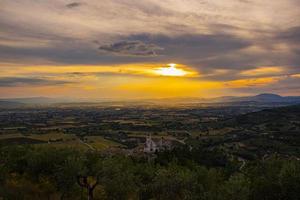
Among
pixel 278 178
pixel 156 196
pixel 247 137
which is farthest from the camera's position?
pixel 247 137

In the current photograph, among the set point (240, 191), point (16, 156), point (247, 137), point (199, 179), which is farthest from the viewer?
point (247, 137)

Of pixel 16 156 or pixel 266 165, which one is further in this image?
pixel 16 156

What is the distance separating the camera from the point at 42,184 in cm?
4975

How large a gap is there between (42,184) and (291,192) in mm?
32819

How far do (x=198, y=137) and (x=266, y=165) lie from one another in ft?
465

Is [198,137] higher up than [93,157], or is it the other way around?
[93,157]

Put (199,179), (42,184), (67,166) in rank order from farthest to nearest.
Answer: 1. (199,179)
2. (42,184)
3. (67,166)

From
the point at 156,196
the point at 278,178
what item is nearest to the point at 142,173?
the point at 156,196

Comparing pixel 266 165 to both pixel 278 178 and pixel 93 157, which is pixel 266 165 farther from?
pixel 93 157

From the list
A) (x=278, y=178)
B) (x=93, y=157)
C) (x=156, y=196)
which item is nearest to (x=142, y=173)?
(x=93, y=157)

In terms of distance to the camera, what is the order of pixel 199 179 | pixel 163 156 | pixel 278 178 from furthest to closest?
pixel 163 156 < pixel 199 179 < pixel 278 178

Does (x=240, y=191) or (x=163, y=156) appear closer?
(x=240, y=191)

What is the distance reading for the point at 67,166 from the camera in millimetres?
46344

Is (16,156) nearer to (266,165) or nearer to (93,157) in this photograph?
(93,157)
